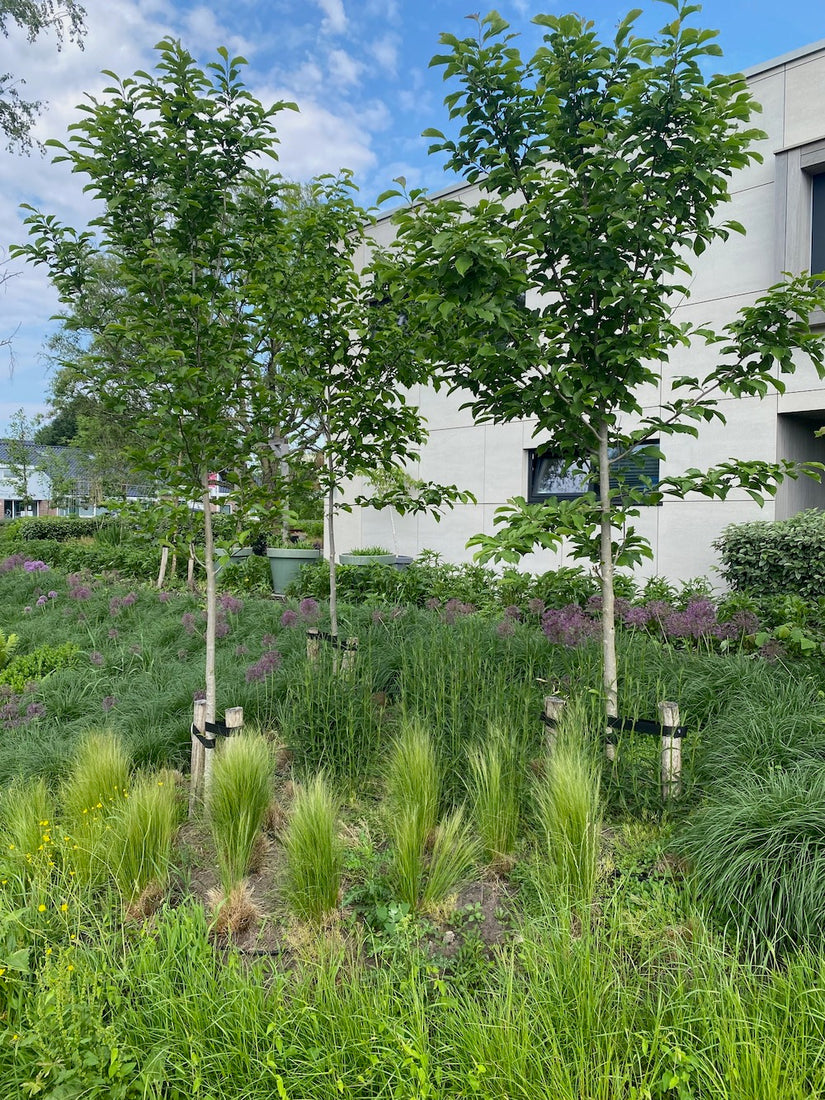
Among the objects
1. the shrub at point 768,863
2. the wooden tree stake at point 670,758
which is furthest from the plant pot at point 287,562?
the shrub at point 768,863

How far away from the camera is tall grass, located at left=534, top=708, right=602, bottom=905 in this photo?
258cm

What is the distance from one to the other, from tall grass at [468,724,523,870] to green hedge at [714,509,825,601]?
5.08 metres

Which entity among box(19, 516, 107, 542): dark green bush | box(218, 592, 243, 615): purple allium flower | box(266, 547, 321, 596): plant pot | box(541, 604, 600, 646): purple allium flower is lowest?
box(218, 592, 243, 615): purple allium flower

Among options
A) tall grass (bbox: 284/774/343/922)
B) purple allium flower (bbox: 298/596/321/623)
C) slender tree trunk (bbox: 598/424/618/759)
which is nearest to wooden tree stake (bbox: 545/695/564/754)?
slender tree trunk (bbox: 598/424/618/759)

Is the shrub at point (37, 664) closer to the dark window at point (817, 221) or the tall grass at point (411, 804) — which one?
the tall grass at point (411, 804)

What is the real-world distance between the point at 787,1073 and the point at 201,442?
368 cm

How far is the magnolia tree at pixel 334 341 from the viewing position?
452 cm

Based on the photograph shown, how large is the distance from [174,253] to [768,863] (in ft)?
13.3

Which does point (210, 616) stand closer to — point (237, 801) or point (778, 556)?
point (237, 801)

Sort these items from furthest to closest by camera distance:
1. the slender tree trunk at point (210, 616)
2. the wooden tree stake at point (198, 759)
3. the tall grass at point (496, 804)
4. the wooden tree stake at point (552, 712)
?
the slender tree trunk at point (210, 616), the wooden tree stake at point (198, 759), the wooden tree stake at point (552, 712), the tall grass at point (496, 804)

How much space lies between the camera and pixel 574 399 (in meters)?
3.32

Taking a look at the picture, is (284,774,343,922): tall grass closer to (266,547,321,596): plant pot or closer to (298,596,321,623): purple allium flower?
(298,596,321,623): purple allium flower

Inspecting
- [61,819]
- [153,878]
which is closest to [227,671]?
[61,819]

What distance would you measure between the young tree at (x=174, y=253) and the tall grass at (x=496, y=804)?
1691 mm
